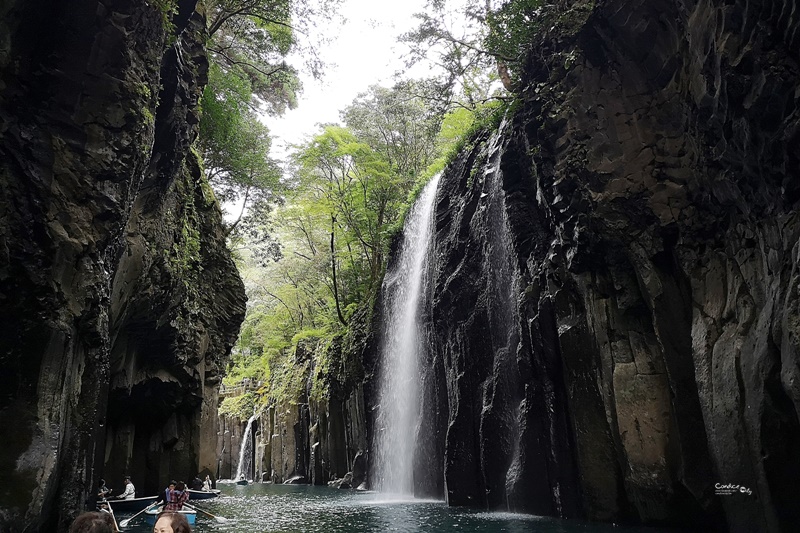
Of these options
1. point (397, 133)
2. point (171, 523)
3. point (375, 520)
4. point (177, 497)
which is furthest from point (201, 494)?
point (397, 133)

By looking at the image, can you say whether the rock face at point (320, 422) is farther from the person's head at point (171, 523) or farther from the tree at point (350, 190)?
the person's head at point (171, 523)

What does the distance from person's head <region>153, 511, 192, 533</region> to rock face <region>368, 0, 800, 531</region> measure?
696cm

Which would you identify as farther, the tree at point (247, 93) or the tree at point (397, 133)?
the tree at point (397, 133)

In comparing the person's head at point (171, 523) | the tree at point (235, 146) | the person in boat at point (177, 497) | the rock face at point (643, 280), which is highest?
the tree at point (235, 146)

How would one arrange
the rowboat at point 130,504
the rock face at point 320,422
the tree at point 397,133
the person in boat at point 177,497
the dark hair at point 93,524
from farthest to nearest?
the tree at point 397,133
the rock face at point 320,422
the rowboat at point 130,504
the person in boat at point 177,497
the dark hair at point 93,524

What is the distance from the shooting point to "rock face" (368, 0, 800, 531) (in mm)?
7156

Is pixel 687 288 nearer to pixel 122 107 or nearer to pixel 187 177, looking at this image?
pixel 122 107

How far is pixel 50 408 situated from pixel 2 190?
3139mm

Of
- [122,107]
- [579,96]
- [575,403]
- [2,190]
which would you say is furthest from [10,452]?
[579,96]

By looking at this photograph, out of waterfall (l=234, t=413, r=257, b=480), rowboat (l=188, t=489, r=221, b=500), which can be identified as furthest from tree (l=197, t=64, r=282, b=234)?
waterfall (l=234, t=413, r=257, b=480)

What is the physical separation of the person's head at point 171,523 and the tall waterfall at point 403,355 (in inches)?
687

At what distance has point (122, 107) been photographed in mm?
8758

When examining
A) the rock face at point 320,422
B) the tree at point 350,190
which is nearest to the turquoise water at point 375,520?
the rock face at point 320,422

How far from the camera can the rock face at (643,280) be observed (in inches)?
282
